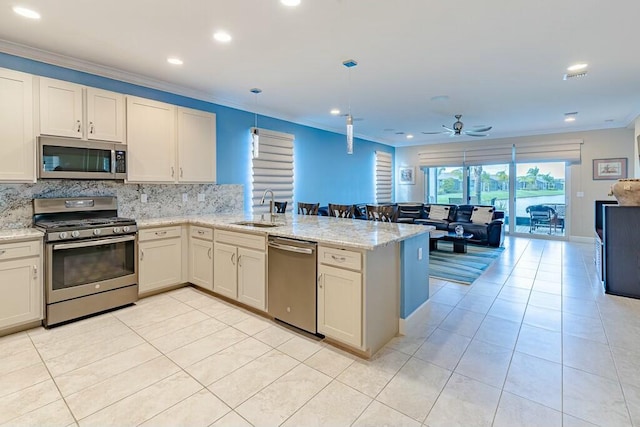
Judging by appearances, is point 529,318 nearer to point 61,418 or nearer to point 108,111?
point 61,418

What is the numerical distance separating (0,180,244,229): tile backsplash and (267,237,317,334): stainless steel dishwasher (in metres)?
2.08

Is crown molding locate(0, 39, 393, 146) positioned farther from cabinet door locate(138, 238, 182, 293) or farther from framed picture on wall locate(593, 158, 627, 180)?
framed picture on wall locate(593, 158, 627, 180)

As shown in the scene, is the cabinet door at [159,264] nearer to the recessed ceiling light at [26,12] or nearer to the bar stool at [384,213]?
the recessed ceiling light at [26,12]

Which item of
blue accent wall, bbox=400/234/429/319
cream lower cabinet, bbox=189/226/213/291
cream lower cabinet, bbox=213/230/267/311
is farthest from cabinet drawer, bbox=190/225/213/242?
blue accent wall, bbox=400/234/429/319

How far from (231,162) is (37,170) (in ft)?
8.06

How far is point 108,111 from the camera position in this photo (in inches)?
139

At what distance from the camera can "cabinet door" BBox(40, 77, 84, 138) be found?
3107 millimetres

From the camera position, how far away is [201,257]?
3.92m

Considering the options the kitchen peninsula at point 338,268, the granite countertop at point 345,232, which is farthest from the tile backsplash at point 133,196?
the granite countertop at point 345,232

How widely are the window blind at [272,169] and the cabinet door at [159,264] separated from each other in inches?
68.0

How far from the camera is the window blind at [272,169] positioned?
5496 mm

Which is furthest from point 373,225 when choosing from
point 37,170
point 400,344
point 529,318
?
point 37,170

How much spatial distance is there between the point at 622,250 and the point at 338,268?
381cm

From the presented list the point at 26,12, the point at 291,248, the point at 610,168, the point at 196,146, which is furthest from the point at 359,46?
the point at 610,168
